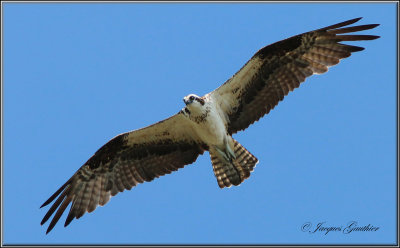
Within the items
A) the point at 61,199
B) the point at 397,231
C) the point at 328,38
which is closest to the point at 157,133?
the point at 61,199

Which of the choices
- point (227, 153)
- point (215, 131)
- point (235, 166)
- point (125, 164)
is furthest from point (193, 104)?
point (125, 164)

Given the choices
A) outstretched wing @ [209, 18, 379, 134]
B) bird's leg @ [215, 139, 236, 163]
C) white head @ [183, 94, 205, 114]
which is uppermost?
outstretched wing @ [209, 18, 379, 134]

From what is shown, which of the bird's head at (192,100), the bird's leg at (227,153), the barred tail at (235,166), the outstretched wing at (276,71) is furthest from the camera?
the barred tail at (235,166)

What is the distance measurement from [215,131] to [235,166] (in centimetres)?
101

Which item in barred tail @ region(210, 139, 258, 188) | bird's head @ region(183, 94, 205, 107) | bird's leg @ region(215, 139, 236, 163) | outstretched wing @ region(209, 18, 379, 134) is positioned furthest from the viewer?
barred tail @ region(210, 139, 258, 188)

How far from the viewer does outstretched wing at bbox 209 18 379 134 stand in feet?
38.7

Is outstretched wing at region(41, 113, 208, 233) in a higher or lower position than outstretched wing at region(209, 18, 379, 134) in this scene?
lower

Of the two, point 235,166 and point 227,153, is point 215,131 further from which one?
point 235,166

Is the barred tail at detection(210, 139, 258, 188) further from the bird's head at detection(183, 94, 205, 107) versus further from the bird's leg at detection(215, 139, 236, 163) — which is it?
the bird's head at detection(183, 94, 205, 107)

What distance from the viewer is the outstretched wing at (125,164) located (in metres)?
12.6

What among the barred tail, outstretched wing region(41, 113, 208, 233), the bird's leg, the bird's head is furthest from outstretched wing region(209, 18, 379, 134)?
outstretched wing region(41, 113, 208, 233)

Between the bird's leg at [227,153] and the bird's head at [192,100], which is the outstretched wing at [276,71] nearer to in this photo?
the bird's leg at [227,153]

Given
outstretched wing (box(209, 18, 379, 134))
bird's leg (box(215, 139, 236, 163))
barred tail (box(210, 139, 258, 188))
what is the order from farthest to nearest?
barred tail (box(210, 139, 258, 188)) < bird's leg (box(215, 139, 236, 163)) < outstretched wing (box(209, 18, 379, 134))

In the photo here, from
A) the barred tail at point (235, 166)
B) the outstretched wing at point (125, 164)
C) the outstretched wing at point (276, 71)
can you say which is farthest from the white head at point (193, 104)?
the barred tail at point (235, 166)
